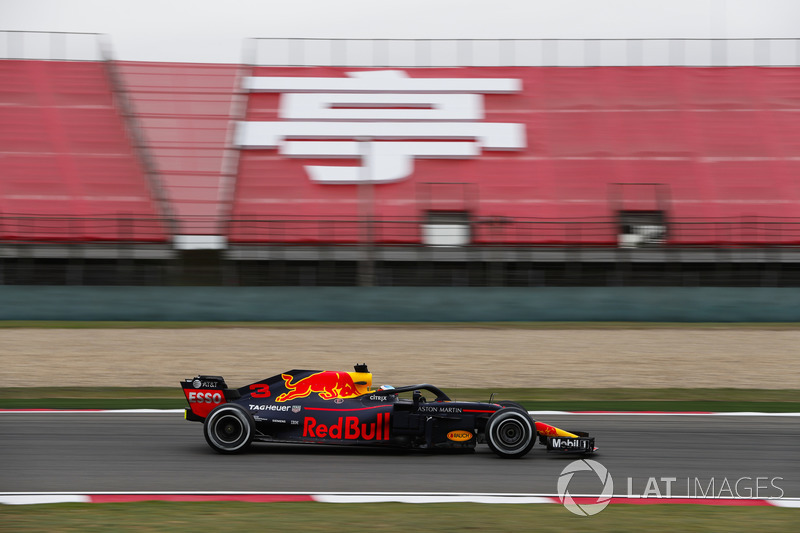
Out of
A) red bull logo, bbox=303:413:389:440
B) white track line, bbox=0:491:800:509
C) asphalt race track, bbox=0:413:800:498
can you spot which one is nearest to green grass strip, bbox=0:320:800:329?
asphalt race track, bbox=0:413:800:498

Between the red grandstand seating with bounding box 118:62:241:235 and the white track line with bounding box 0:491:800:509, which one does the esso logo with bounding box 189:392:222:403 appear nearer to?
the white track line with bounding box 0:491:800:509

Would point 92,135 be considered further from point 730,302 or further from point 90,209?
point 730,302

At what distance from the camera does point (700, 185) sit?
3328cm

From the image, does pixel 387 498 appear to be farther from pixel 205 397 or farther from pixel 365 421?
pixel 205 397

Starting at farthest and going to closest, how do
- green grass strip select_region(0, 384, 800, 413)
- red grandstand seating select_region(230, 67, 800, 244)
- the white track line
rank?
red grandstand seating select_region(230, 67, 800, 244), green grass strip select_region(0, 384, 800, 413), the white track line

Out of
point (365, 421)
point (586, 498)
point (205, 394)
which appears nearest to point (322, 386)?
point (365, 421)

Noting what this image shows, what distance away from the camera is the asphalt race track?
24.5 feet

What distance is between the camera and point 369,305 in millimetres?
24562

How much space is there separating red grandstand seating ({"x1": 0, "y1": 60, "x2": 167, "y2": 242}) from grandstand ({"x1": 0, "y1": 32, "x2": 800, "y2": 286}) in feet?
0.26

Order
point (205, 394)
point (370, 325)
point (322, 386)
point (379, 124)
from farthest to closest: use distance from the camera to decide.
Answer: point (379, 124) → point (370, 325) → point (205, 394) → point (322, 386)

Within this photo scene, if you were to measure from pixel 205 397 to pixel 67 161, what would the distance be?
27709 mm

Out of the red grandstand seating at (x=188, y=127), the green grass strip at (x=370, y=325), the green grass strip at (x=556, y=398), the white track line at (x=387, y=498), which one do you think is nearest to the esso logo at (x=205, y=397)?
the white track line at (x=387, y=498)

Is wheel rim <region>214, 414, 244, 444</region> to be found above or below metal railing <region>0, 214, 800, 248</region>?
below

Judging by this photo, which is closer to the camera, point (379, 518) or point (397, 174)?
point (379, 518)
